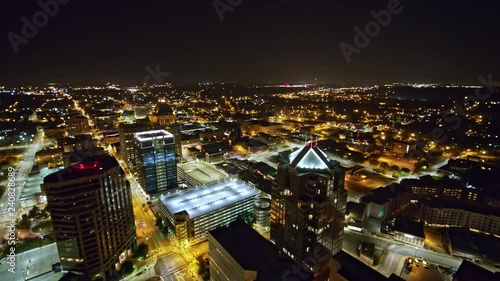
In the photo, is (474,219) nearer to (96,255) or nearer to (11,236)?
(96,255)

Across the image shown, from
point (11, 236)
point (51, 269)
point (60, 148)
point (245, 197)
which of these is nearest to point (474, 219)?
point (245, 197)

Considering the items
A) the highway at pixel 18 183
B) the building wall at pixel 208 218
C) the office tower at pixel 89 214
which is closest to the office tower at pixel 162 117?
the highway at pixel 18 183

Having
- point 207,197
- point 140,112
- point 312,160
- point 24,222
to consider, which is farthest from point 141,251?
point 140,112

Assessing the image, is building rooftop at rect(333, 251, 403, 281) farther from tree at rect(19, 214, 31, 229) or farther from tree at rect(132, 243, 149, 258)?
tree at rect(19, 214, 31, 229)

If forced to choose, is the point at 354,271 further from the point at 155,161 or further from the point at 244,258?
the point at 155,161

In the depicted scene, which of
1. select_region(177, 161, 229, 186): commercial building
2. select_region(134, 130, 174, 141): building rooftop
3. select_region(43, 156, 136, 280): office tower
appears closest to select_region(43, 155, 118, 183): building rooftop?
select_region(43, 156, 136, 280): office tower

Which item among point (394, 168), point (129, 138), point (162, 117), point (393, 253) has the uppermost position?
point (162, 117)
